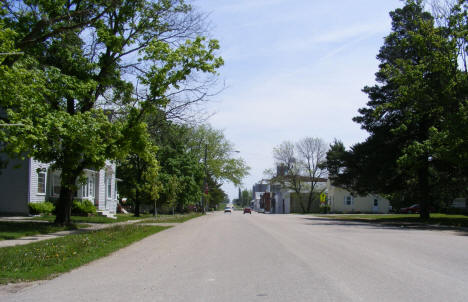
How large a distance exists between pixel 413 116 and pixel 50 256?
3094 cm

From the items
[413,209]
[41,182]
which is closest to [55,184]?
[41,182]

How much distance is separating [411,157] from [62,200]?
2244cm

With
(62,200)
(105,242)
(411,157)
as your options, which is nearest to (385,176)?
(411,157)

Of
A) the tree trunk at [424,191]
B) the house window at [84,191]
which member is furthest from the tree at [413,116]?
the house window at [84,191]

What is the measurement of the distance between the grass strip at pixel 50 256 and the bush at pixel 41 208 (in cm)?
1462

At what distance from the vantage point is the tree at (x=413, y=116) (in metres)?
30.9

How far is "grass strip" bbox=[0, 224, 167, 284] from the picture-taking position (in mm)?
Result: 10000

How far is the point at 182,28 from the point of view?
25.1m

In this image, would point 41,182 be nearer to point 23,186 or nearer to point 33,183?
point 33,183

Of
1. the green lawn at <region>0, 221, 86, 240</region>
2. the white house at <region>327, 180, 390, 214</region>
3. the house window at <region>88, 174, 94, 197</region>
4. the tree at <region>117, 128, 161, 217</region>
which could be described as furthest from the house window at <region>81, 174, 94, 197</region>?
the white house at <region>327, 180, 390, 214</region>

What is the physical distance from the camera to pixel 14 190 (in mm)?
30031

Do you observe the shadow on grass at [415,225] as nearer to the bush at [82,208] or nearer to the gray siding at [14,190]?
the bush at [82,208]

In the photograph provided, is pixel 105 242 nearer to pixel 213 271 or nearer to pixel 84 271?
pixel 84 271

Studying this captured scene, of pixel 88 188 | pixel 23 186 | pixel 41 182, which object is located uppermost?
pixel 41 182
